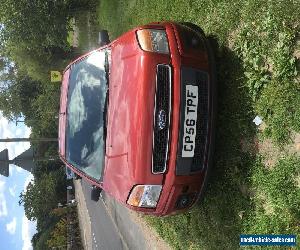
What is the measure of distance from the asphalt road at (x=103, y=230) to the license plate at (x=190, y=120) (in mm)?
6669

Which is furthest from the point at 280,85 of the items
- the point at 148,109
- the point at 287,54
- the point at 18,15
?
the point at 18,15

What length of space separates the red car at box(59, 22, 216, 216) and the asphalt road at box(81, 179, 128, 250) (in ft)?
19.9

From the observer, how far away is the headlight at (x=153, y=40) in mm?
5969

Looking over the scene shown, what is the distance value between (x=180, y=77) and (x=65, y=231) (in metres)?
22.2

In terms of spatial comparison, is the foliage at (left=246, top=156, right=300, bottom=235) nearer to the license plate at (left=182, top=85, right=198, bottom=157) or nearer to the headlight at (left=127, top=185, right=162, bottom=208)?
the license plate at (left=182, top=85, right=198, bottom=157)

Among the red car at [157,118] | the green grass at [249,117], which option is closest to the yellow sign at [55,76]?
the green grass at [249,117]

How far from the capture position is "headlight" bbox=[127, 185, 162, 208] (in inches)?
235

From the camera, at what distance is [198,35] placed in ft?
21.2

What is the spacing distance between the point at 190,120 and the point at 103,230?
11.6 meters

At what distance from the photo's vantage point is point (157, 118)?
569 centimetres

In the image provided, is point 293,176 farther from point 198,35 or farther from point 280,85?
point 198,35

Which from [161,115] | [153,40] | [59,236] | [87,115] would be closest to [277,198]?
[161,115]

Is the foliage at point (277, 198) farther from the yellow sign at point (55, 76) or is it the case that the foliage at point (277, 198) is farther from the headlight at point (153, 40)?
the yellow sign at point (55, 76)

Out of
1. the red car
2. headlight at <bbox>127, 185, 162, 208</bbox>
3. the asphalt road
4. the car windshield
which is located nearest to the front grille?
the red car
